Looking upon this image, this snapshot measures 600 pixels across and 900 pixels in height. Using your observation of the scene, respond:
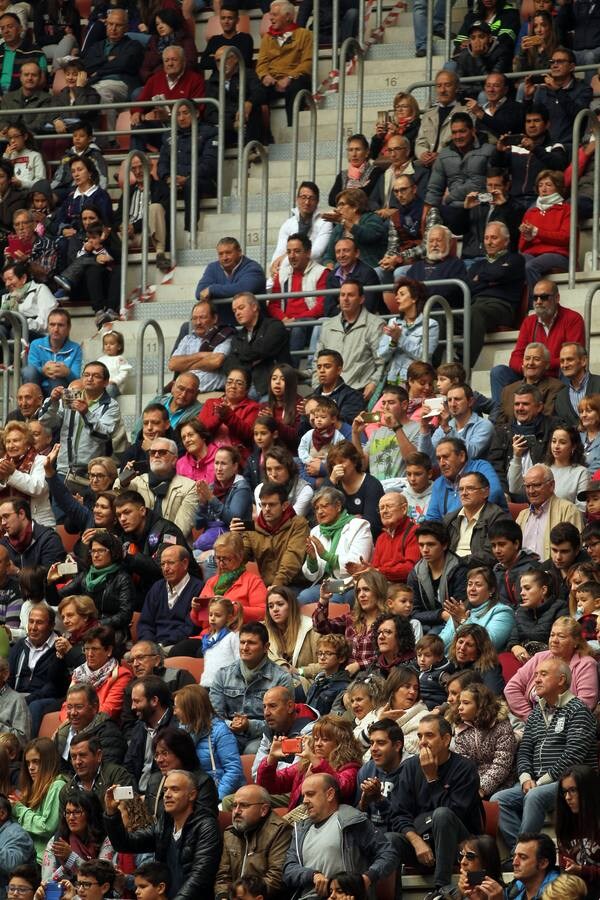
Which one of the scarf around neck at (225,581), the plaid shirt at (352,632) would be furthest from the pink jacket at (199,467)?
the plaid shirt at (352,632)

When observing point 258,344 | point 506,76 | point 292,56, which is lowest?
point 258,344

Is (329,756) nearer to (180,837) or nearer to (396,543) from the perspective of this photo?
(180,837)

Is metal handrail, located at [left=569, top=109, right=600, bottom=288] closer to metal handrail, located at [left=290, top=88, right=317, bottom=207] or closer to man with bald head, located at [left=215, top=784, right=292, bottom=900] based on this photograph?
metal handrail, located at [left=290, top=88, right=317, bottom=207]

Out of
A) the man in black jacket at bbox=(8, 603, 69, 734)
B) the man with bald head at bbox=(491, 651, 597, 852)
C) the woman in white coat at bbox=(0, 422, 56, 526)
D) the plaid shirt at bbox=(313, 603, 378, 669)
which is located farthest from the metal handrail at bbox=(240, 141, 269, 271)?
the man with bald head at bbox=(491, 651, 597, 852)

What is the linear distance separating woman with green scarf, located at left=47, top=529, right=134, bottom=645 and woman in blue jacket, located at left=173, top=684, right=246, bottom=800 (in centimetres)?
165

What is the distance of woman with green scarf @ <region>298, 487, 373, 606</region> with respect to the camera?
15.1 metres

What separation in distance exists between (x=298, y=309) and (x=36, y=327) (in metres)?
2.14

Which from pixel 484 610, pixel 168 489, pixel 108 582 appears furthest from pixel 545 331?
pixel 108 582

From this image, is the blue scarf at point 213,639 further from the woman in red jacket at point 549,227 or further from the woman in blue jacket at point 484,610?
the woman in red jacket at point 549,227

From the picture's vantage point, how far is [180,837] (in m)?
13.1

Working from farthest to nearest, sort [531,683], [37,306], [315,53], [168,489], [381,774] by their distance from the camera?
[315,53] → [37,306] → [168,489] → [531,683] → [381,774]

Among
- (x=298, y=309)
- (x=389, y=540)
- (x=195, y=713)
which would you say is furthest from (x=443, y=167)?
(x=195, y=713)

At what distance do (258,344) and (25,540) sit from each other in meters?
2.24

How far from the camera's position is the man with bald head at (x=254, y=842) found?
504 inches
